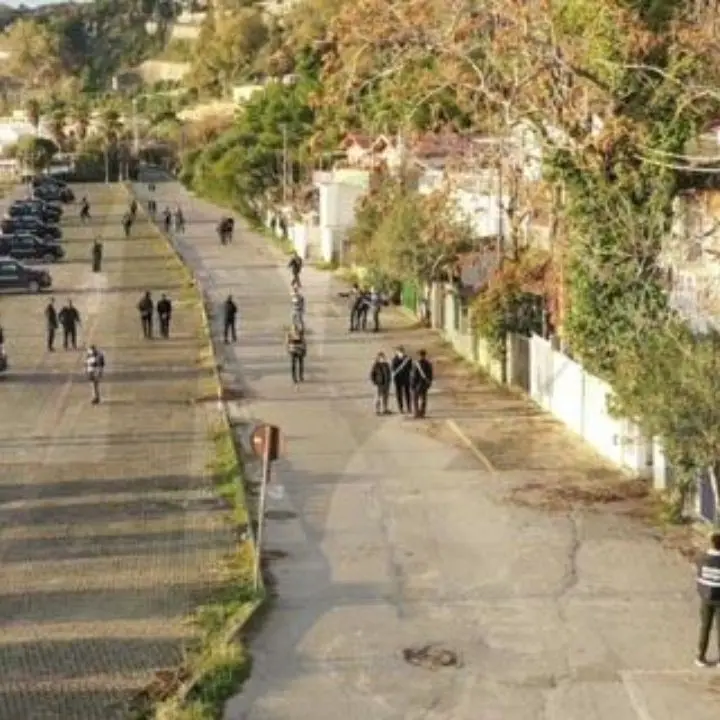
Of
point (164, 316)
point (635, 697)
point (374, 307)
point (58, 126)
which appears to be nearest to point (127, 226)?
point (164, 316)

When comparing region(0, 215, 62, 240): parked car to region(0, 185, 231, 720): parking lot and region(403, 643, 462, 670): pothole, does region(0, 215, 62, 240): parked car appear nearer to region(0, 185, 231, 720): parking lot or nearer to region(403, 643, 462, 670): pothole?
region(0, 185, 231, 720): parking lot

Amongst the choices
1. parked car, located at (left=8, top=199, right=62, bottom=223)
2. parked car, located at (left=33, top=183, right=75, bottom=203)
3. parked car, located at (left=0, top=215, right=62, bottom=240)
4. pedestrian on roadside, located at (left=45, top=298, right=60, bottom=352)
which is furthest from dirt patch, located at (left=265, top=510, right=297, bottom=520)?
parked car, located at (left=33, top=183, right=75, bottom=203)

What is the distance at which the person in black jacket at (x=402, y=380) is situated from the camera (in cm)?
2602

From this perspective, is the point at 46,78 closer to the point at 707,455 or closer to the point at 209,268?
the point at 209,268

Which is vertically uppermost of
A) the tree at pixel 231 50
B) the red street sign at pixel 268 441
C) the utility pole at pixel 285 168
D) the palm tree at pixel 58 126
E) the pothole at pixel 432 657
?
the tree at pixel 231 50

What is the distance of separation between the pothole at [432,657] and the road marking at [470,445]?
24.0ft

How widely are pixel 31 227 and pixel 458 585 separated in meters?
50.6

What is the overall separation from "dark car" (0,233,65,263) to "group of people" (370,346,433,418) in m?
32.4

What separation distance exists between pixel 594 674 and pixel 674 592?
2671 millimetres

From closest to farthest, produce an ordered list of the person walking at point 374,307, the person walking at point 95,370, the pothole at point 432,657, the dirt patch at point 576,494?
the pothole at point 432,657, the dirt patch at point 576,494, the person walking at point 95,370, the person walking at point 374,307

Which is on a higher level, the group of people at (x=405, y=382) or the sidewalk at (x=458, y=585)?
the group of people at (x=405, y=382)

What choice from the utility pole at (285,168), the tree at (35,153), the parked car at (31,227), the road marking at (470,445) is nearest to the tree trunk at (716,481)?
the road marking at (470,445)

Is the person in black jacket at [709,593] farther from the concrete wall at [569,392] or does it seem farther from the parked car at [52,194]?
the parked car at [52,194]

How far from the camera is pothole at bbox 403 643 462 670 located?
14094 mm
